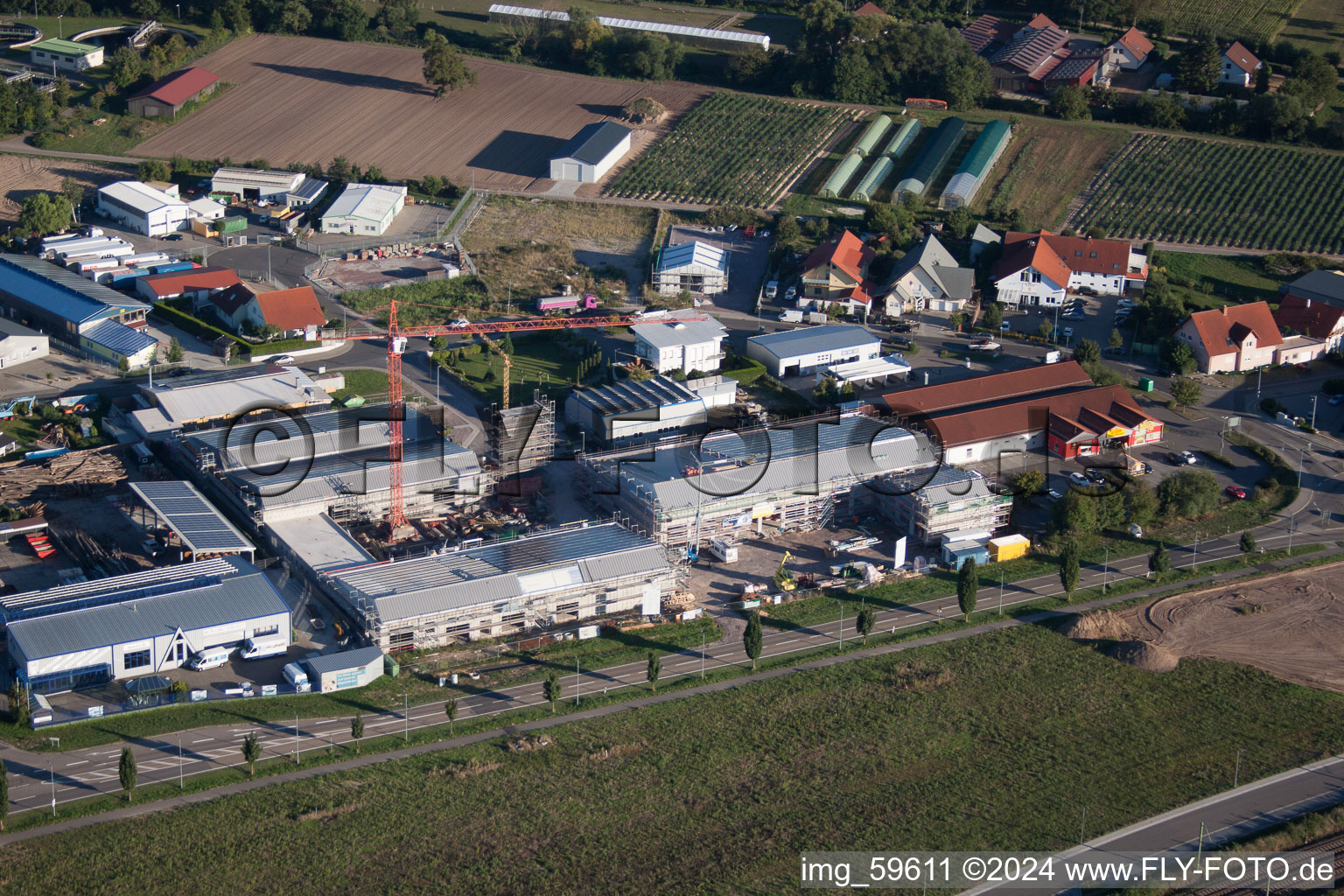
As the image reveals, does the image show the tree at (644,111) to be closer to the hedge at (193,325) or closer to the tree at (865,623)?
the hedge at (193,325)

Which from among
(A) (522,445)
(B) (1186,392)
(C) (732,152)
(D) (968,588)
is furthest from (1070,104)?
(D) (968,588)

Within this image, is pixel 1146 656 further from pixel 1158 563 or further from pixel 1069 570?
pixel 1158 563

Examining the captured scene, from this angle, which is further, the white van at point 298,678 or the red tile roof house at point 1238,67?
the red tile roof house at point 1238,67

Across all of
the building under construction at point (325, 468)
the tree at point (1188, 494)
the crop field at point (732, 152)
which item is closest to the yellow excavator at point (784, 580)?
the building under construction at point (325, 468)

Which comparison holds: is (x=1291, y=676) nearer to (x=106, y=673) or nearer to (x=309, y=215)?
(x=106, y=673)

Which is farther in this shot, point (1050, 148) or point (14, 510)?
point (1050, 148)

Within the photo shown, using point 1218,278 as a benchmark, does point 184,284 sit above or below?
below

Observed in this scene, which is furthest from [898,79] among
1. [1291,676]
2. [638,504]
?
[1291,676]
